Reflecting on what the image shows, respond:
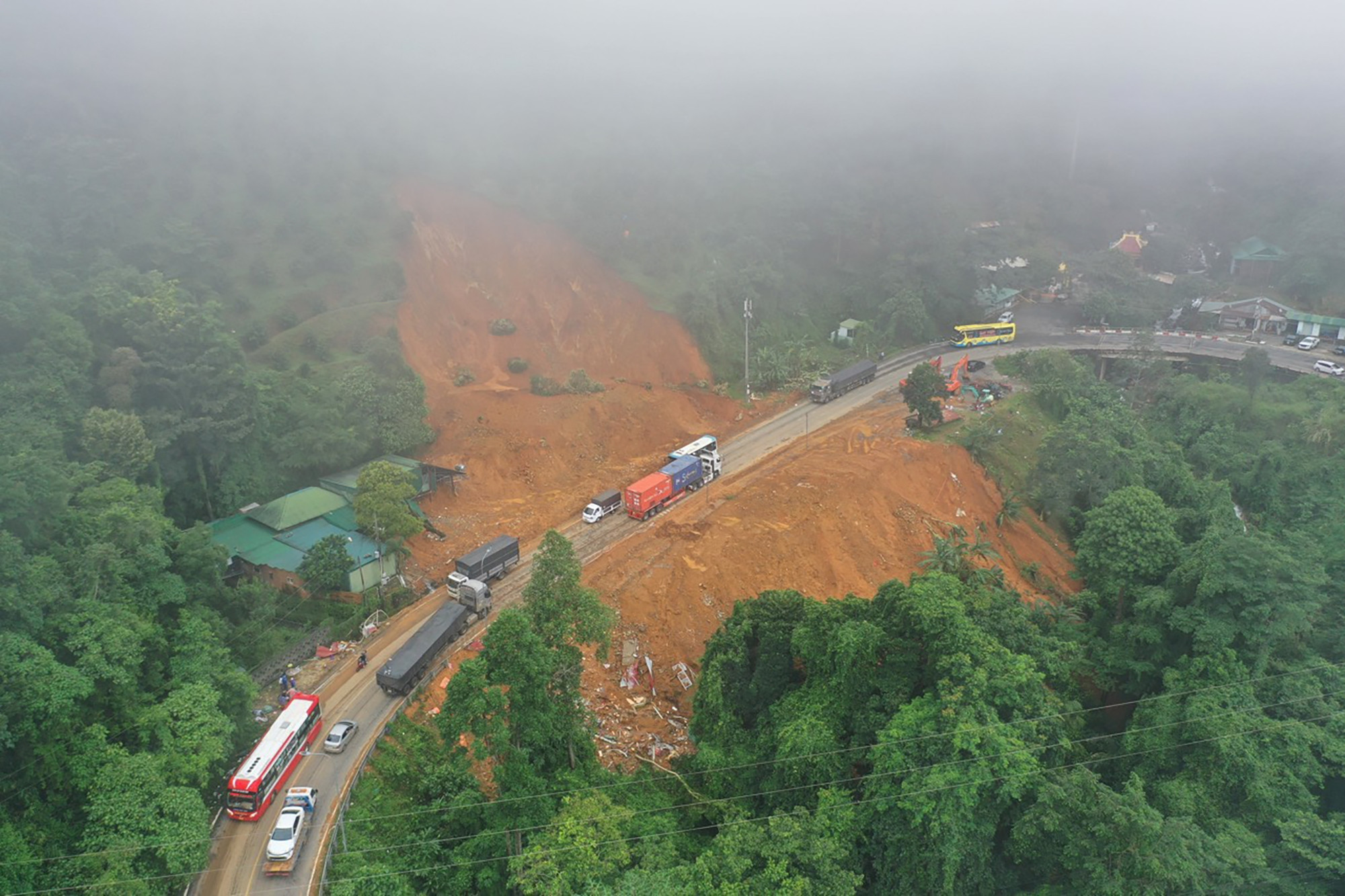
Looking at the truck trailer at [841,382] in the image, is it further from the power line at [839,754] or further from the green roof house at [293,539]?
the power line at [839,754]

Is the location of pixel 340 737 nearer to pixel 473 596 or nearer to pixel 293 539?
pixel 473 596

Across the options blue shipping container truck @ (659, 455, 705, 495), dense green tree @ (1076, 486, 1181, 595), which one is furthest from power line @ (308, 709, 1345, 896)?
blue shipping container truck @ (659, 455, 705, 495)

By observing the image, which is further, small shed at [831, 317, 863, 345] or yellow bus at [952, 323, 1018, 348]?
small shed at [831, 317, 863, 345]

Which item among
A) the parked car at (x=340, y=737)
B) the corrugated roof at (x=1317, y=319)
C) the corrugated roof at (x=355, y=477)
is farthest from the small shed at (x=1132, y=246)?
the parked car at (x=340, y=737)

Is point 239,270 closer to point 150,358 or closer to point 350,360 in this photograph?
point 350,360

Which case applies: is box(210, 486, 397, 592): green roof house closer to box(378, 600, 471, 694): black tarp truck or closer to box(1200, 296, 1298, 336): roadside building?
box(378, 600, 471, 694): black tarp truck

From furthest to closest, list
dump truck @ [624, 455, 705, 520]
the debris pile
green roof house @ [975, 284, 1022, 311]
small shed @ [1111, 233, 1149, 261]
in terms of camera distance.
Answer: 1. small shed @ [1111, 233, 1149, 261]
2. green roof house @ [975, 284, 1022, 311]
3. dump truck @ [624, 455, 705, 520]
4. the debris pile
